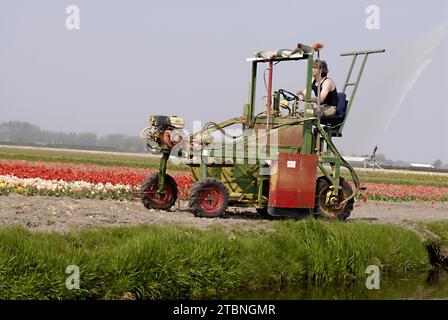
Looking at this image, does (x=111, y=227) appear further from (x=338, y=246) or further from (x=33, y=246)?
(x=338, y=246)

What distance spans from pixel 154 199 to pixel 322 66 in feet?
13.4

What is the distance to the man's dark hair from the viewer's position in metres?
14.0

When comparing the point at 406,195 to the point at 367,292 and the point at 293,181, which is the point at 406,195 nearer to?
the point at 293,181

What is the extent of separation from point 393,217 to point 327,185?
9.33 feet

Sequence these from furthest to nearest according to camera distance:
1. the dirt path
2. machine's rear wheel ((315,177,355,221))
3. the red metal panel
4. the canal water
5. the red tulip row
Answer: the red tulip row < machine's rear wheel ((315,177,355,221)) < the red metal panel < the dirt path < the canal water

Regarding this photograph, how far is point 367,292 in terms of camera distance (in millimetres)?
11125

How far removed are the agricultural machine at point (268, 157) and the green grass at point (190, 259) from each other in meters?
1.37

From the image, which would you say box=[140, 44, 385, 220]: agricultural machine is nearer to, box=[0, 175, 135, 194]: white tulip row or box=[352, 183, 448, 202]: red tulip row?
box=[0, 175, 135, 194]: white tulip row

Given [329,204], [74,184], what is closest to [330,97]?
[329,204]

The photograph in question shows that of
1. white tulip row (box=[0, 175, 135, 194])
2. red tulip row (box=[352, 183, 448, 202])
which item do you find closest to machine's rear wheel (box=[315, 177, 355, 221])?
white tulip row (box=[0, 175, 135, 194])

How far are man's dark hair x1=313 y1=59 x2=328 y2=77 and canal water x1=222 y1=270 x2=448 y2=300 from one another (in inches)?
163

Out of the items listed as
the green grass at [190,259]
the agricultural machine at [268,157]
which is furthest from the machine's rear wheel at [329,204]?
the green grass at [190,259]
